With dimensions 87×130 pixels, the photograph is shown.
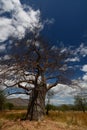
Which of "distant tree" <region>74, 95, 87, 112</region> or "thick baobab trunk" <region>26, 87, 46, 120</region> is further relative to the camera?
"distant tree" <region>74, 95, 87, 112</region>

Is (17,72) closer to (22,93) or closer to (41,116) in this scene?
(22,93)

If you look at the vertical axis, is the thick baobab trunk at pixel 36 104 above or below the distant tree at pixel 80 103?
below

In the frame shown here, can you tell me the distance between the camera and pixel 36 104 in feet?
57.8

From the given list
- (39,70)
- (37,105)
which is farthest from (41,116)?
(39,70)

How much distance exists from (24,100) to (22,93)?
1473 mm

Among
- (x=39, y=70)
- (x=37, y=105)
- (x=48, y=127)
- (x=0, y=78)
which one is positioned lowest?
(x=48, y=127)

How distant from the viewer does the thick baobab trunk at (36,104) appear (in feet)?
56.9

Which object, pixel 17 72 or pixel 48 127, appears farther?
pixel 17 72

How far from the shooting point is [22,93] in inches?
685

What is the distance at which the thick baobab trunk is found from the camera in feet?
56.9

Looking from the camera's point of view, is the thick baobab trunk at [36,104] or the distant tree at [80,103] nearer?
the thick baobab trunk at [36,104]

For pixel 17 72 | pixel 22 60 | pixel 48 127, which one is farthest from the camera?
pixel 22 60

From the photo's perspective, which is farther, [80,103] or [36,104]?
[80,103]

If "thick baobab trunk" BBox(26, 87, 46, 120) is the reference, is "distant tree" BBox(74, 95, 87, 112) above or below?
above
